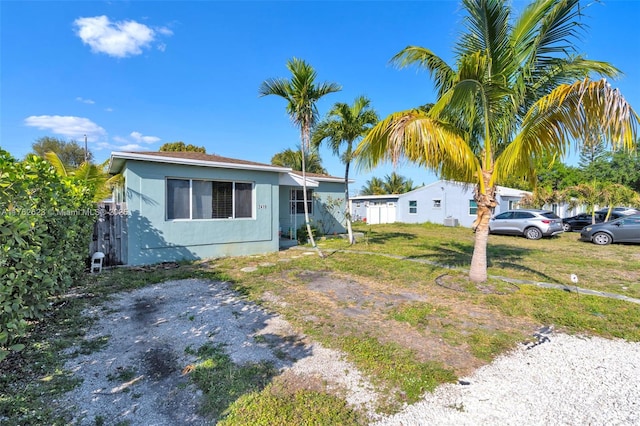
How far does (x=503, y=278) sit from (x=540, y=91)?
4.04 metres

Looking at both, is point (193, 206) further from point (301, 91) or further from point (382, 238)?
point (382, 238)

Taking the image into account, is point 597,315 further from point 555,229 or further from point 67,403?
point 555,229

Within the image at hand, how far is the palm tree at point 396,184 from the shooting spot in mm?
32781

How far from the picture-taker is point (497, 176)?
5832 millimetres

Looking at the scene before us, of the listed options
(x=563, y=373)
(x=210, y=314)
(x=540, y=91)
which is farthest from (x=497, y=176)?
(x=210, y=314)

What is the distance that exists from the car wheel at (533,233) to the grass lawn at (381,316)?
6305 millimetres

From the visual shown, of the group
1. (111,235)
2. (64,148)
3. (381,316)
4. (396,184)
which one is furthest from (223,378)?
(64,148)

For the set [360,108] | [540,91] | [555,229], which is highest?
[360,108]

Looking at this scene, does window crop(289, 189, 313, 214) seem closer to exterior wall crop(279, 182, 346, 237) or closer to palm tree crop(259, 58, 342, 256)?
exterior wall crop(279, 182, 346, 237)

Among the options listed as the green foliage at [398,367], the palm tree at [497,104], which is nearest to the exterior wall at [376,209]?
the palm tree at [497,104]

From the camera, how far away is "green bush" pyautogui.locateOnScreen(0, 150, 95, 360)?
2207mm

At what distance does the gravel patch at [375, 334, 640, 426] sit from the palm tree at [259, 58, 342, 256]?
7210mm

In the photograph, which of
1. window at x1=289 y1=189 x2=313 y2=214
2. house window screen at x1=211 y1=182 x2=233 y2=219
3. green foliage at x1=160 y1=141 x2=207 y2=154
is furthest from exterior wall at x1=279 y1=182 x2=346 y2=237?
green foliage at x1=160 y1=141 x2=207 y2=154

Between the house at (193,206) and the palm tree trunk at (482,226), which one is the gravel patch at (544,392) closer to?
the palm tree trunk at (482,226)
